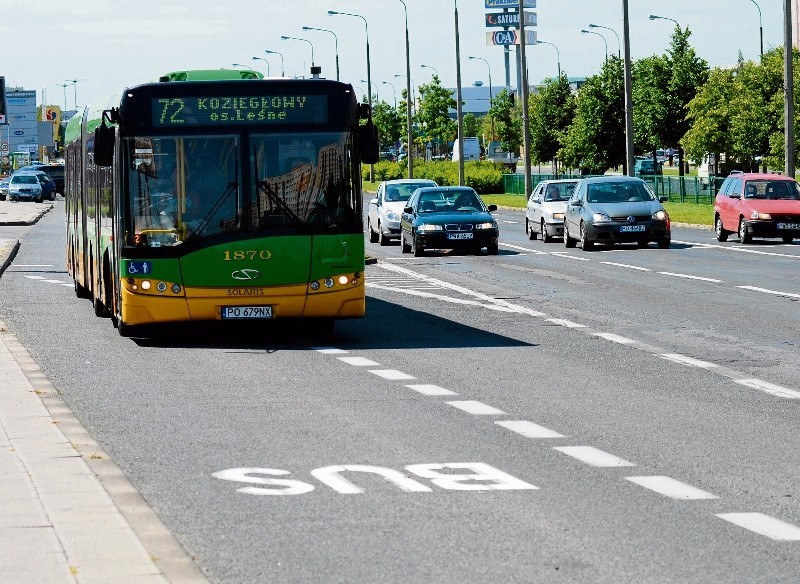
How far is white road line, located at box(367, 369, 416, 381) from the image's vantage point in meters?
14.8

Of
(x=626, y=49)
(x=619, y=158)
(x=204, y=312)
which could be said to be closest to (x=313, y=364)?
(x=204, y=312)

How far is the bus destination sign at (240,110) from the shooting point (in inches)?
709

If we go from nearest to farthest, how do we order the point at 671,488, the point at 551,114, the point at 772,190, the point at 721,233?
the point at 671,488 < the point at 772,190 < the point at 721,233 < the point at 551,114

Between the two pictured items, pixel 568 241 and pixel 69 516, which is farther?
pixel 568 241

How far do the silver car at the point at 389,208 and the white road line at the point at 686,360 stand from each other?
28.5m

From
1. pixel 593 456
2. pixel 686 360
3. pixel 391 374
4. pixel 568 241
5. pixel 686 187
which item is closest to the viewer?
pixel 593 456

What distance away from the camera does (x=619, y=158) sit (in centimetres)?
9131

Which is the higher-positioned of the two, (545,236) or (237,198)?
(237,198)

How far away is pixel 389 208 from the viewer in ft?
150

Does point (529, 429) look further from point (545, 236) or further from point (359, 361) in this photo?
point (545, 236)

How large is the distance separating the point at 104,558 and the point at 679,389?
24.6 feet

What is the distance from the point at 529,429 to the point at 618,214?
28.3m

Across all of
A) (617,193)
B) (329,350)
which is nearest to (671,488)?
(329,350)

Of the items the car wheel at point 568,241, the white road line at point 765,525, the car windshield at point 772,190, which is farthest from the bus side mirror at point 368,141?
the car windshield at point 772,190
